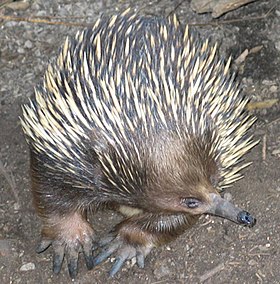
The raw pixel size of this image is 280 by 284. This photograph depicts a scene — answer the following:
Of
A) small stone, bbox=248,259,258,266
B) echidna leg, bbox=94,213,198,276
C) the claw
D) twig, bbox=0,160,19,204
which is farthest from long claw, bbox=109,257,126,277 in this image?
twig, bbox=0,160,19,204

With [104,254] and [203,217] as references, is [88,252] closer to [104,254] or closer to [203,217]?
[104,254]

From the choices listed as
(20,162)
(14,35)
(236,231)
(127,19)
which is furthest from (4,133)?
(236,231)

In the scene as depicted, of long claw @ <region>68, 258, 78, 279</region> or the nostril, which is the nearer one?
the nostril

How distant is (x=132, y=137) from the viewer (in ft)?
10.6

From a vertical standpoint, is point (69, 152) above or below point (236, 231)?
above

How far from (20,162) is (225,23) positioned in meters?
1.54

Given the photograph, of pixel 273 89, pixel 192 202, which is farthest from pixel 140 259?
pixel 273 89

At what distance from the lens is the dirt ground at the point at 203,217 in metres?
3.83

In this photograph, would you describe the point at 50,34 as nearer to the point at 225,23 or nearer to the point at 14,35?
the point at 14,35

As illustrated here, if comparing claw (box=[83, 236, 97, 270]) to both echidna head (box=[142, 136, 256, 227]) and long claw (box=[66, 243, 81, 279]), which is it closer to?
long claw (box=[66, 243, 81, 279])

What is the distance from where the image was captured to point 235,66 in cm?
477

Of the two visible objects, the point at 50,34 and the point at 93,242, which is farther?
the point at 50,34

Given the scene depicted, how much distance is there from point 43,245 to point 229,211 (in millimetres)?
1200

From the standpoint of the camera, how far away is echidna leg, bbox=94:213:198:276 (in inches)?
149
